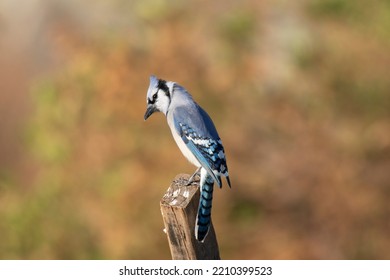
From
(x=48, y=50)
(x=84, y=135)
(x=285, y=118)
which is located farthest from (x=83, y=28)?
(x=285, y=118)

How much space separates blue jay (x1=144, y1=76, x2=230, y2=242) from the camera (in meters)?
3.72

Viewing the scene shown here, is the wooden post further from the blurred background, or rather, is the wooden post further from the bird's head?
the blurred background

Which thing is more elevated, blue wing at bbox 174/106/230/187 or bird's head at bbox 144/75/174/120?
bird's head at bbox 144/75/174/120

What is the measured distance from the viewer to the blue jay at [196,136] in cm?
372

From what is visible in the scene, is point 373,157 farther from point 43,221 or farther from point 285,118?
point 43,221

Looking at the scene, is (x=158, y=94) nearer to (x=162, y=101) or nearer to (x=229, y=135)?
(x=162, y=101)

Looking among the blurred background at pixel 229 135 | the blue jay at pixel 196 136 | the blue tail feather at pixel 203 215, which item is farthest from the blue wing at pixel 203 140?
the blurred background at pixel 229 135

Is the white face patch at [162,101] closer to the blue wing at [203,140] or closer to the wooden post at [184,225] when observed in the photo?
the blue wing at [203,140]

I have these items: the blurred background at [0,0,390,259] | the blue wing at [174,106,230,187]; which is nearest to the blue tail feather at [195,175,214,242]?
the blue wing at [174,106,230,187]

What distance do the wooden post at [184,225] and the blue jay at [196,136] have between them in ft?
0.13

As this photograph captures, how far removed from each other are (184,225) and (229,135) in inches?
144

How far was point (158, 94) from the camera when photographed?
4156mm

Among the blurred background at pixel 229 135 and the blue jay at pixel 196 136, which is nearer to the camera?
the blue jay at pixel 196 136

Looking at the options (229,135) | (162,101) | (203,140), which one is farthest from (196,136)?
(229,135)
